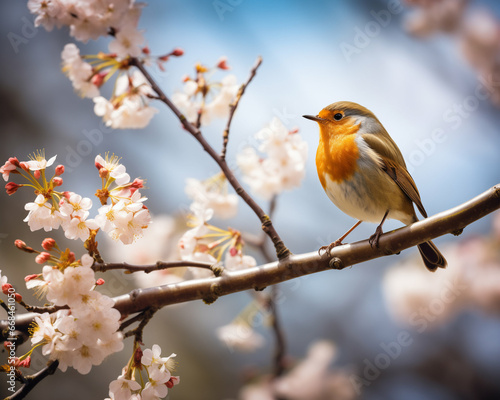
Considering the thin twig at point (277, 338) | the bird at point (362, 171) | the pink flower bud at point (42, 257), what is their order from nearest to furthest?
the pink flower bud at point (42, 257) → the bird at point (362, 171) → the thin twig at point (277, 338)

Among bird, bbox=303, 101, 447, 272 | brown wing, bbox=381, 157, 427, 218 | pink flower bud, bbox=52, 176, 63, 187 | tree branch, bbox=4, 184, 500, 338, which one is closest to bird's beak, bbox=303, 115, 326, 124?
bird, bbox=303, 101, 447, 272

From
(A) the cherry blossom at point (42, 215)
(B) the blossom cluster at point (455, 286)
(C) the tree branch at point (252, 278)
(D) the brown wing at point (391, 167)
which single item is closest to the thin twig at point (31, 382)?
(C) the tree branch at point (252, 278)

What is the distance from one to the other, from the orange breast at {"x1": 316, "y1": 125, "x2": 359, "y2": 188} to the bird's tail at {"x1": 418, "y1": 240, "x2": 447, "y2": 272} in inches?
9.0

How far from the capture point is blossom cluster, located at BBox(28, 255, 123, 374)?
26.7 inches

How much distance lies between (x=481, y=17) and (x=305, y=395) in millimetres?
1979

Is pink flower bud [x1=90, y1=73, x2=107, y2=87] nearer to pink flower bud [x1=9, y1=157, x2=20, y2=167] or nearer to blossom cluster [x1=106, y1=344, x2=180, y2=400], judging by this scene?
pink flower bud [x1=9, y1=157, x2=20, y2=167]

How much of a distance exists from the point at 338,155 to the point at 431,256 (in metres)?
0.30

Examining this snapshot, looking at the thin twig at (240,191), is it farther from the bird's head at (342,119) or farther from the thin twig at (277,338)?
the thin twig at (277,338)

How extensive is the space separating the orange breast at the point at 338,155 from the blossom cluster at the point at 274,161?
0.87 feet

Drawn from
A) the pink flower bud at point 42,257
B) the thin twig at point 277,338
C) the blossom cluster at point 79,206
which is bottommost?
the thin twig at point 277,338

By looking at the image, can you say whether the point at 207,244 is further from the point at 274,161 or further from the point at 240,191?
the point at 274,161

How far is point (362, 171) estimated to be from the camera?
36.5 inches

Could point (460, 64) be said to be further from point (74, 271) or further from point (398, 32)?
point (74, 271)

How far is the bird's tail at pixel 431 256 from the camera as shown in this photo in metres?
0.93
